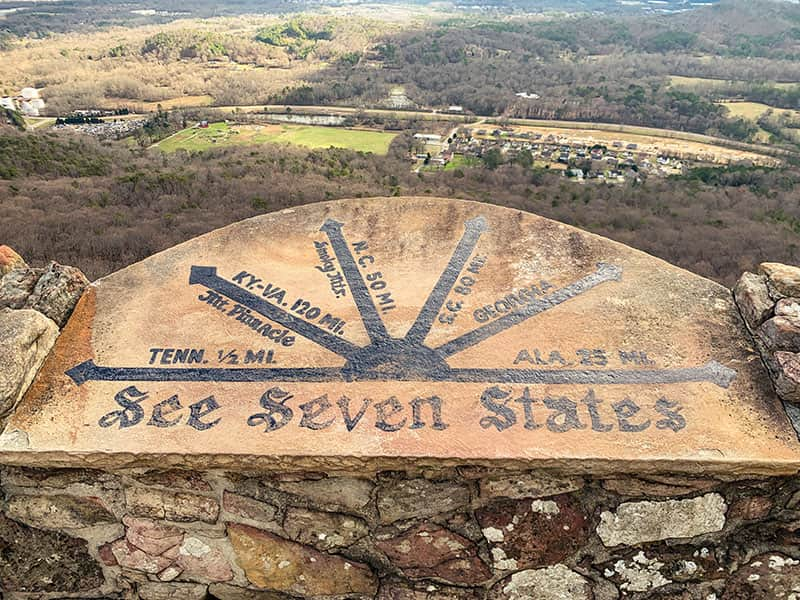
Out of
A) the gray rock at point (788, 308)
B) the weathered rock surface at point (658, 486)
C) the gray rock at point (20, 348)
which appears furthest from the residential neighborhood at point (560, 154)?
the weathered rock surface at point (658, 486)

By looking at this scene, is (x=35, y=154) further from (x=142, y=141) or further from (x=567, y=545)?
(x=567, y=545)

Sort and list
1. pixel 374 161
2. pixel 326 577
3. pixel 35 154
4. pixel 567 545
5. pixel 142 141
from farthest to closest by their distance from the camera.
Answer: pixel 142 141
pixel 374 161
pixel 35 154
pixel 326 577
pixel 567 545

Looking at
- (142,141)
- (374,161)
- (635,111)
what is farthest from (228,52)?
(374,161)

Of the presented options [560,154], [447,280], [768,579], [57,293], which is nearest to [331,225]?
[447,280]

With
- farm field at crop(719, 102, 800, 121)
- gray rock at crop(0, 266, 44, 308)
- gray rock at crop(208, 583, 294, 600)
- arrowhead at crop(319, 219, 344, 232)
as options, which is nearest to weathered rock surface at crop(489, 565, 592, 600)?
gray rock at crop(208, 583, 294, 600)

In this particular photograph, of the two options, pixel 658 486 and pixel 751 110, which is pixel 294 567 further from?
pixel 751 110

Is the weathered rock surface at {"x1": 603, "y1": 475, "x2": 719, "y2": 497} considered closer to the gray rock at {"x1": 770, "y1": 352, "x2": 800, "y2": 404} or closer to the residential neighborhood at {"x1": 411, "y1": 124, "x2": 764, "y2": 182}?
the gray rock at {"x1": 770, "y1": 352, "x2": 800, "y2": 404}
